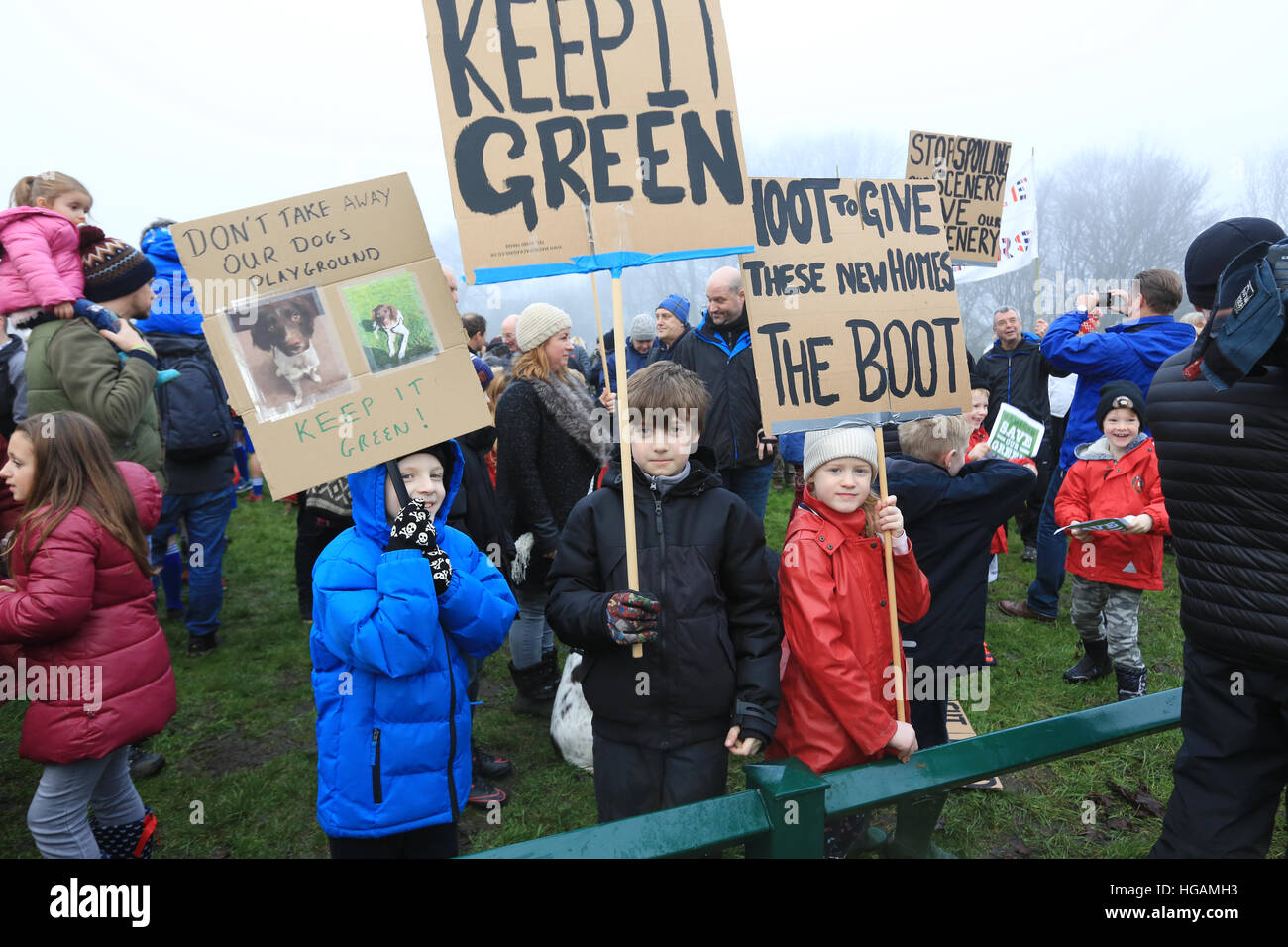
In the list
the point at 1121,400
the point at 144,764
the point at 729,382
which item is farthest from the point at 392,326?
the point at 1121,400

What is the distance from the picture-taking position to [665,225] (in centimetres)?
243

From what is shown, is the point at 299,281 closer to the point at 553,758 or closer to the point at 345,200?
the point at 345,200

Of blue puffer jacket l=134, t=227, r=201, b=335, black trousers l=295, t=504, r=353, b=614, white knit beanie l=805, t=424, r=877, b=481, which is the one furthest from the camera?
black trousers l=295, t=504, r=353, b=614

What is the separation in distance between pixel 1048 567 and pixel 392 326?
201 inches

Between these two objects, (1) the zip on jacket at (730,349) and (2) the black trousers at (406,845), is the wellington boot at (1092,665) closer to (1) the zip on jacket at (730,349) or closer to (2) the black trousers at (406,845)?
(1) the zip on jacket at (730,349)

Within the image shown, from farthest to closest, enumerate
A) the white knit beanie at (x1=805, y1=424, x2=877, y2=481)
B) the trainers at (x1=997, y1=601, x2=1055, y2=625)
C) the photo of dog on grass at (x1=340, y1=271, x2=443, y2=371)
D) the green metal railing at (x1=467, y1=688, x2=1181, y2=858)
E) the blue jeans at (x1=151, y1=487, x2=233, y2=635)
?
the trainers at (x1=997, y1=601, x2=1055, y2=625) → the blue jeans at (x1=151, y1=487, x2=233, y2=635) → the white knit beanie at (x1=805, y1=424, x2=877, y2=481) → the photo of dog on grass at (x1=340, y1=271, x2=443, y2=371) → the green metal railing at (x1=467, y1=688, x2=1181, y2=858)

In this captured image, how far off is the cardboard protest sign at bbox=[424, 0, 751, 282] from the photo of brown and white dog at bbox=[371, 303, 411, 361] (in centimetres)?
25

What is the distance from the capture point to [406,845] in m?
2.38

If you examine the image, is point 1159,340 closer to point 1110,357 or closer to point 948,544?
point 1110,357

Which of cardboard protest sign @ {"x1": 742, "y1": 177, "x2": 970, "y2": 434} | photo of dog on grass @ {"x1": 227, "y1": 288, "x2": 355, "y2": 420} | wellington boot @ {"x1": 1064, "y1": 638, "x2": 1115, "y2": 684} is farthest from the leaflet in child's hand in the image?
photo of dog on grass @ {"x1": 227, "y1": 288, "x2": 355, "y2": 420}

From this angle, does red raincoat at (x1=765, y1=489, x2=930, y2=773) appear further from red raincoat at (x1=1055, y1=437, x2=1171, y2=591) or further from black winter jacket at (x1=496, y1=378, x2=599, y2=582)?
red raincoat at (x1=1055, y1=437, x2=1171, y2=591)

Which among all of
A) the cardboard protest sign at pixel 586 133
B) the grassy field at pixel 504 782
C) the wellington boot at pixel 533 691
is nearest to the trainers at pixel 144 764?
the grassy field at pixel 504 782

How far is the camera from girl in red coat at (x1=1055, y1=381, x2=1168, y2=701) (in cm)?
434
